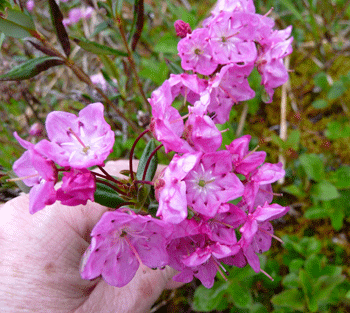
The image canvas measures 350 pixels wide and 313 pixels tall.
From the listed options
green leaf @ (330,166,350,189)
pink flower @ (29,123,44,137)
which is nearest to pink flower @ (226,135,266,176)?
Result: green leaf @ (330,166,350,189)

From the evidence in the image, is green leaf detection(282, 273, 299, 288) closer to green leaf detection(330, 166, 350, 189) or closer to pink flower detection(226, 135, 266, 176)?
green leaf detection(330, 166, 350, 189)

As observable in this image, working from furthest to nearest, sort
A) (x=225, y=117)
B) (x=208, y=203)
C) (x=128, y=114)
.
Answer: (x=128, y=114) < (x=225, y=117) < (x=208, y=203)

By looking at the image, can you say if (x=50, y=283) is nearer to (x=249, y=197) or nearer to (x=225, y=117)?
(x=249, y=197)

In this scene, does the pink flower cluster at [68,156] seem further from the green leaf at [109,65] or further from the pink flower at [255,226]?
the green leaf at [109,65]

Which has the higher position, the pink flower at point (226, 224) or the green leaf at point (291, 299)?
the pink flower at point (226, 224)

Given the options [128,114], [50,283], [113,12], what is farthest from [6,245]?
[128,114]

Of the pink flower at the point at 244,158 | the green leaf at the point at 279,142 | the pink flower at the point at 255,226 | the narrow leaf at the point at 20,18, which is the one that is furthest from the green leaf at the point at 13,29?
the green leaf at the point at 279,142
